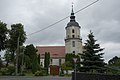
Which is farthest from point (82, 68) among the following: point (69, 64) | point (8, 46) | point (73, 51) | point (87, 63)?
point (73, 51)

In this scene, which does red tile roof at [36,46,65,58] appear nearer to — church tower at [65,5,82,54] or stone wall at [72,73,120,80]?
church tower at [65,5,82,54]

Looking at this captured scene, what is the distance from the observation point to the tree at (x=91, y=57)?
29.5 metres

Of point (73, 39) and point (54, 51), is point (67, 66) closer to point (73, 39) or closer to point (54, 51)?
point (73, 39)

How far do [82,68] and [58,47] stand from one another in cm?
7150

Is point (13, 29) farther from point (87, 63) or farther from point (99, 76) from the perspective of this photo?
point (99, 76)

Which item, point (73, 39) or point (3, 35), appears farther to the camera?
point (73, 39)

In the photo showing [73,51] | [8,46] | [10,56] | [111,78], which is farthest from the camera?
[73,51]

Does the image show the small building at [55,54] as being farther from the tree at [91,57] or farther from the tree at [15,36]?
the tree at [91,57]

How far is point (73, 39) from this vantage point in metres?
89.4

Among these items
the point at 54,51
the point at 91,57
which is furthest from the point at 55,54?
the point at 91,57

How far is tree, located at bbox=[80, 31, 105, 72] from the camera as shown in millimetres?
29500

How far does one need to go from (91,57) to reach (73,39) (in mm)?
59243

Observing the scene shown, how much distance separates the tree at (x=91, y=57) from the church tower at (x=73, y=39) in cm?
5717

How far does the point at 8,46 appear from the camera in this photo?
53.7 m
